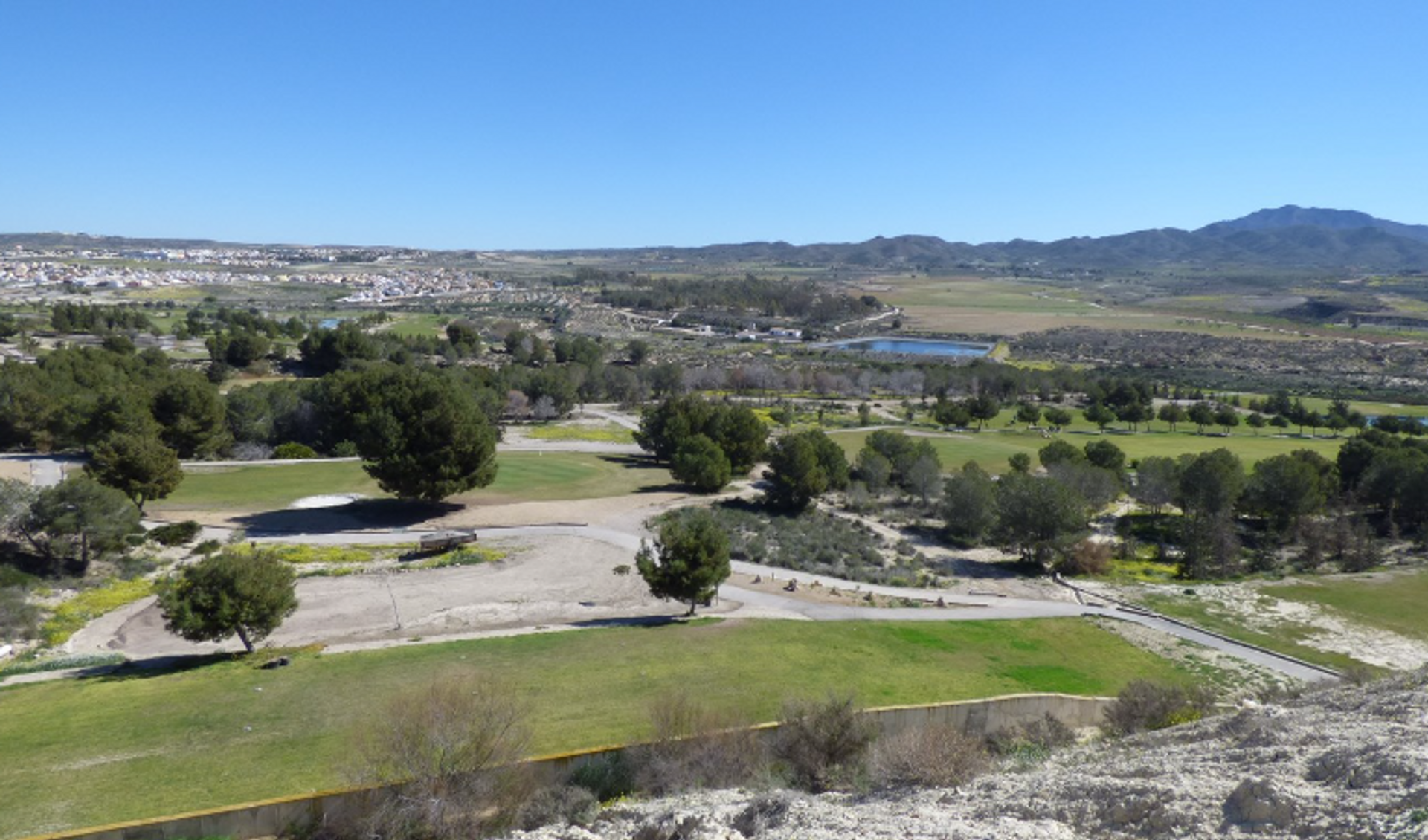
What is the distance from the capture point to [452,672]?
2270 centimetres

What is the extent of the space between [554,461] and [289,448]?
658 inches

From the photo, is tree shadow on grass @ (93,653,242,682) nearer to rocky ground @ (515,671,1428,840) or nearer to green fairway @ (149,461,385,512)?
rocky ground @ (515,671,1428,840)

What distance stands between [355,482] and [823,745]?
38.4 meters

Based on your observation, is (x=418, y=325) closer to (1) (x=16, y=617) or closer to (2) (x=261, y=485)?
(2) (x=261, y=485)

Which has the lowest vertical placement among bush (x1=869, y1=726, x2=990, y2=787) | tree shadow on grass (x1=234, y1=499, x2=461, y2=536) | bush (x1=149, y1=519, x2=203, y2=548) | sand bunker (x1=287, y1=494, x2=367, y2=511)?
tree shadow on grass (x1=234, y1=499, x2=461, y2=536)

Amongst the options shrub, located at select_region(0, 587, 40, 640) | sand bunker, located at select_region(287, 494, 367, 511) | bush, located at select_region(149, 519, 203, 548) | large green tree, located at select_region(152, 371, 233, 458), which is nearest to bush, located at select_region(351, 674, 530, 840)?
shrub, located at select_region(0, 587, 40, 640)

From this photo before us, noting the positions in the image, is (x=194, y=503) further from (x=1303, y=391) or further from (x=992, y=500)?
(x=1303, y=391)

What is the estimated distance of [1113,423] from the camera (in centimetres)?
8662

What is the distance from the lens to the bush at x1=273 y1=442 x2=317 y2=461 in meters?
54.1

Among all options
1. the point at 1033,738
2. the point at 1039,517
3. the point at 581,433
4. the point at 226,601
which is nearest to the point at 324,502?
the point at 226,601

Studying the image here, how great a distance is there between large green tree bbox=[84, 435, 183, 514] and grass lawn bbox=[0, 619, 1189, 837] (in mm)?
18256

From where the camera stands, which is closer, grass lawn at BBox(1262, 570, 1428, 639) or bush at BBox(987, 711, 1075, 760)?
bush at BBox(987, 711, 1075, 760)

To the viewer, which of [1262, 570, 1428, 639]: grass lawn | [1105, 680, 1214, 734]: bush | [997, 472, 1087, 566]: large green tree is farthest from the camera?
[997, 472, 1087, 566]: large green tree

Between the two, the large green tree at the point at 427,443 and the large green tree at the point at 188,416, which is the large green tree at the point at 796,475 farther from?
the large green tree at the point at 188,416
